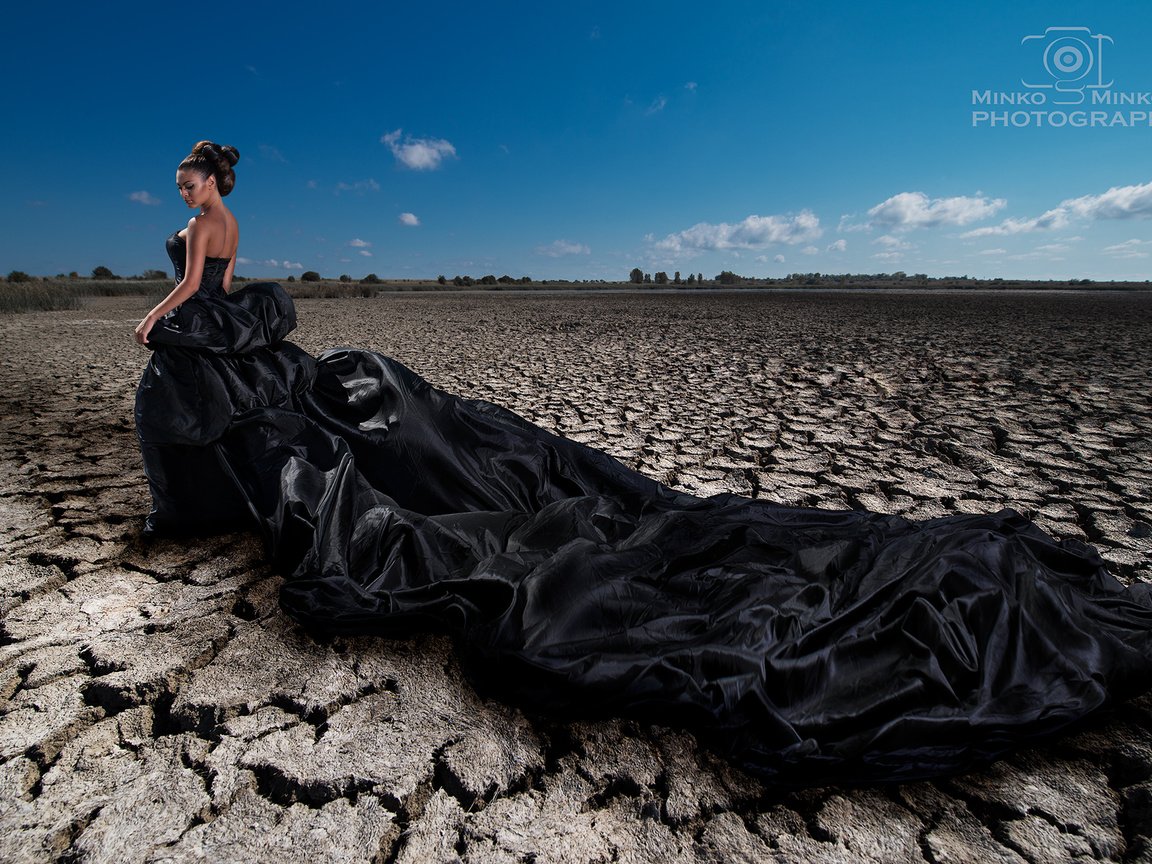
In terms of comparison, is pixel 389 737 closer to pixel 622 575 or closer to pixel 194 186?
pixel 622 575

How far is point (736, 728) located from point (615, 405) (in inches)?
124

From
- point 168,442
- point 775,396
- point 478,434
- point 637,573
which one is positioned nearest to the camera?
point 637,573

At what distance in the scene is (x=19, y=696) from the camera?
129 centimetres

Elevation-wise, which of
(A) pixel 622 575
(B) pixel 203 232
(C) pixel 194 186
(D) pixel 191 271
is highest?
(C) pixel 194 186

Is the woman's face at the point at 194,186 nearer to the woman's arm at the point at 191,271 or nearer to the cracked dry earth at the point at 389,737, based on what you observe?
the woman's arm at the point at 191,271

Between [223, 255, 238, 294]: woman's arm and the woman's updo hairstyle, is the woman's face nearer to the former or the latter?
the woman's updo hairstyle

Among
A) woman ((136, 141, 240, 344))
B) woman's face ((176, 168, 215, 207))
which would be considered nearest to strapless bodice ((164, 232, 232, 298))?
woman ((136, 141, 240, 344))

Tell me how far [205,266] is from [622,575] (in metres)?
1.84

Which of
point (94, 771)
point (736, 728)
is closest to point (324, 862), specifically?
point (94, 771)

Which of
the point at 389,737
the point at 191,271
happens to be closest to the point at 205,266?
the point at 191,271

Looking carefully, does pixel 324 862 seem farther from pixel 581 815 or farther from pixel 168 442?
pixel 168 442

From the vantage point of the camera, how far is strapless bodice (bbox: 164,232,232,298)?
2.09 m

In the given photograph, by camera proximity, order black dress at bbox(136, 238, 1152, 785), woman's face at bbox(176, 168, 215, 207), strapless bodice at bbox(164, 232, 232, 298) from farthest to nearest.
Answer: strapless bodice at bbox(164, 232, 232, 298)
woman's face at bbox(176, 168, 215, 207)
black dress at bbox(136, 238, 1152, 785)

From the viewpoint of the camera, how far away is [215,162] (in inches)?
80.1
